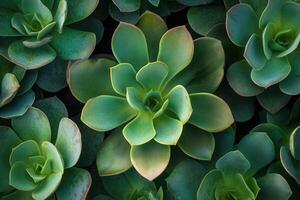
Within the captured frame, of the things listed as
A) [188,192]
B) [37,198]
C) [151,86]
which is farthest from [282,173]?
[37,198]

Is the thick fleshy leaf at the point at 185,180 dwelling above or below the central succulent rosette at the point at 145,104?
below

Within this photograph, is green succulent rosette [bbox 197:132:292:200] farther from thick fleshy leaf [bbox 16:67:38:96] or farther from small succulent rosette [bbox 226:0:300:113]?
thick fleshy leaf [bbox 16:67:38:96]

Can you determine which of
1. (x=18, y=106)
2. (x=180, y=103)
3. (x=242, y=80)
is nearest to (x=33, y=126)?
(x=18, y=106)

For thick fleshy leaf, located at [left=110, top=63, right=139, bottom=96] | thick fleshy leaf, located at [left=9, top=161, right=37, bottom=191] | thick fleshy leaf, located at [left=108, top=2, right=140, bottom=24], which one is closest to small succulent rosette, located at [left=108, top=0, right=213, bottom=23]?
thick fleshy leaf, located at [left=108, top=2, right=140, bottom=24]

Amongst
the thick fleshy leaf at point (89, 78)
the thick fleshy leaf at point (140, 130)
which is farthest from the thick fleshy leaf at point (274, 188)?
the thick fleshy leaf at point (89, 78)

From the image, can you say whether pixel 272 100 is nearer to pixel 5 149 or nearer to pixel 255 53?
pixel 255 53

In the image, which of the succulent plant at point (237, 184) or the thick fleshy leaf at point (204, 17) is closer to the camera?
the succulent plant at point (237, 184)

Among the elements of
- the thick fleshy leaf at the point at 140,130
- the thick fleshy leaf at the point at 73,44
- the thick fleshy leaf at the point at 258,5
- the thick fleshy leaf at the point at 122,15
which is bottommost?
the thick fleshy leaf at the point at 140,130

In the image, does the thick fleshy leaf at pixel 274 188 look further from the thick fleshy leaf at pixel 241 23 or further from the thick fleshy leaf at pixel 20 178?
the thick fleshy leaf at pixel 20 178
